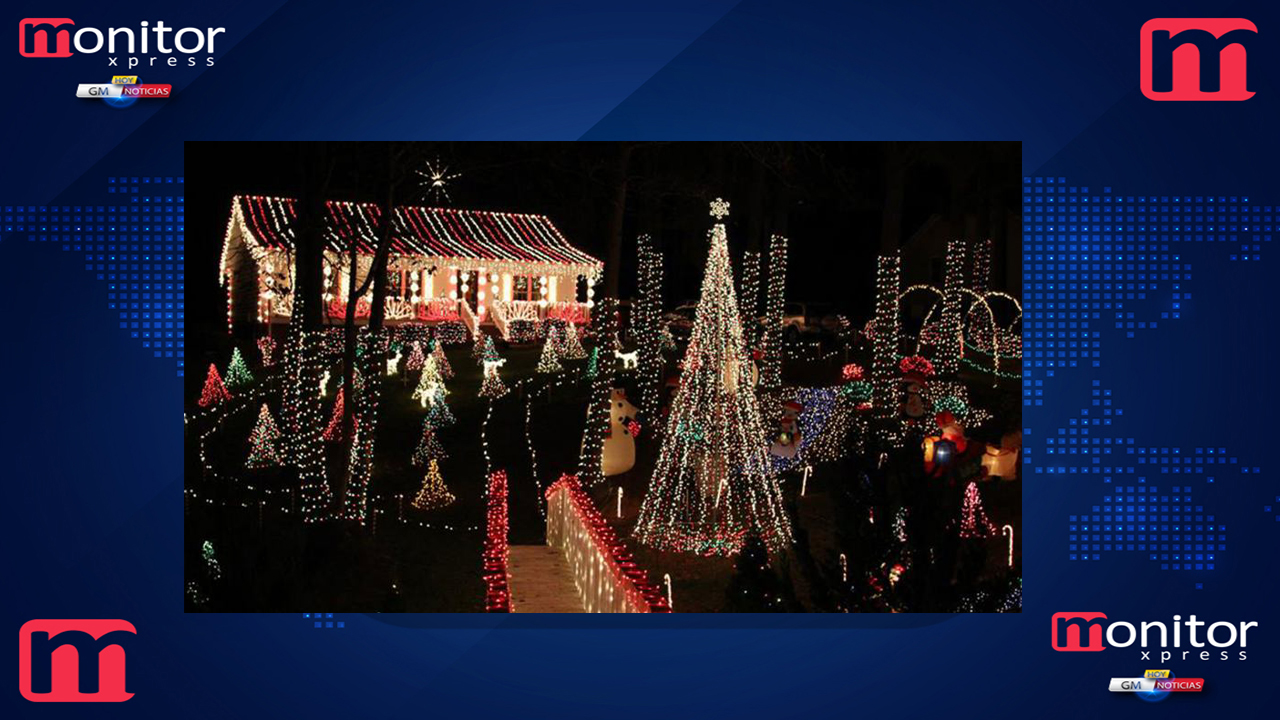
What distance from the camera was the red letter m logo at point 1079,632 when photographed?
5.08 metres

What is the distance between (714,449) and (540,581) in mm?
1285

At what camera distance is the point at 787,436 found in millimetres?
8094

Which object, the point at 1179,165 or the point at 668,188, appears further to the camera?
the point at 668,188

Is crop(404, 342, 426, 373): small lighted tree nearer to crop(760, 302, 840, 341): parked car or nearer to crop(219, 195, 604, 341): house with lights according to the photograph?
crop(219, 195, 604, 341): house with lights

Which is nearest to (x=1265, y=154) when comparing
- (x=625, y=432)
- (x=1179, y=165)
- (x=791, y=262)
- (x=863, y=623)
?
(x=1179, y=165)

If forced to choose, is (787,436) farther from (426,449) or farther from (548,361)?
(548,361)

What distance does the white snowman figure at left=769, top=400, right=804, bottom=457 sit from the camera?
8.12 m

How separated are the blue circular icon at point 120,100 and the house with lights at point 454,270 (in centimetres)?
939

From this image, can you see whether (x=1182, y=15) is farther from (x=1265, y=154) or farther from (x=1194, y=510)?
(x=1194, y=510)

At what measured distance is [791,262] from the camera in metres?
24.5

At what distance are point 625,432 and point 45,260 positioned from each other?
406 centimetres

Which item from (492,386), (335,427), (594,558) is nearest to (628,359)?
(492,386)

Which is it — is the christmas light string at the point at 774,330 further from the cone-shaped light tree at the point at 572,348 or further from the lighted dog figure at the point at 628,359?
the cone-shaped light tree at the point at 572,348

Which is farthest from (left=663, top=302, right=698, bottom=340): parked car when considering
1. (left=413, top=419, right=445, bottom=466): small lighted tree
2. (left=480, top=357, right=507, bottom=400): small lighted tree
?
(left=413, top=419, right=445, bottom=466): small lighted tree
